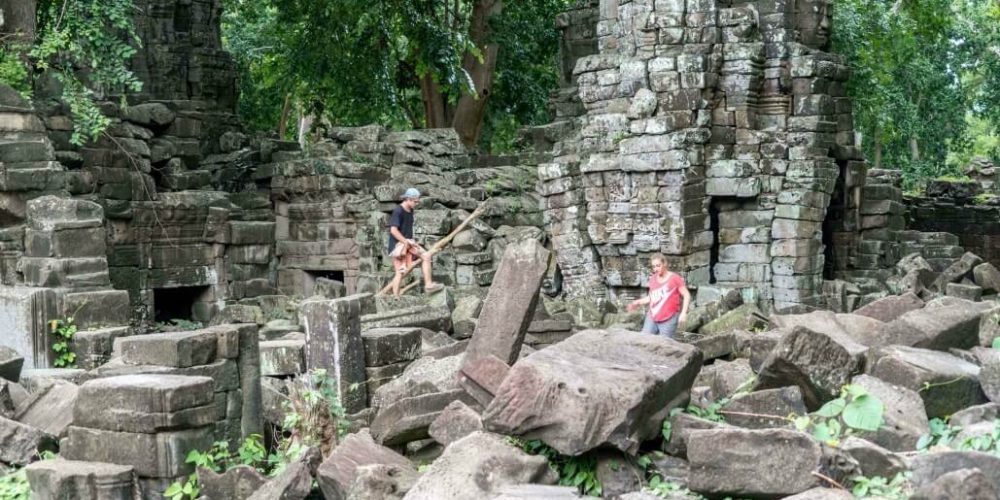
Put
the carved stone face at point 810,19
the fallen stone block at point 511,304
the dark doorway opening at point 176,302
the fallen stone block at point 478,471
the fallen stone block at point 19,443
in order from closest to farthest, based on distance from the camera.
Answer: the fallen stone block at point 478,471 < the fallen stone block at point 511,304 < the fallen stone block at point 19,443 < the carved stone face at point 810,19 < the dark doorway opening at point 176,302

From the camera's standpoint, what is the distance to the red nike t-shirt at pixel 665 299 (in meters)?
12.0

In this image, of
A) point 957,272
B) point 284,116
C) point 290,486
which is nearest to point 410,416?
point 290,486

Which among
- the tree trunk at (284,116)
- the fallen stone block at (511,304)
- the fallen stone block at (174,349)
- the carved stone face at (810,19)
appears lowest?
the fallen stone block at (174,349)

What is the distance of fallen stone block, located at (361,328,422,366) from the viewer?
10781 mm

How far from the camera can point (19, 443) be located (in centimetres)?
949

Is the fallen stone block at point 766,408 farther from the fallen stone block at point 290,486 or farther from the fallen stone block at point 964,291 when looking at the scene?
the fallen stone block at point 964,291

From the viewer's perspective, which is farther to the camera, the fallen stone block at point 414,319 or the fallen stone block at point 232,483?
the fallen stone block at point 414,319

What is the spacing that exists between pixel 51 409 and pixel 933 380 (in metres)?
6.07

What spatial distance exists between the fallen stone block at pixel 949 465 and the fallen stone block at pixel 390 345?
493 cm

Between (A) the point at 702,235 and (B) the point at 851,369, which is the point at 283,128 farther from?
(B) the point at 851,369

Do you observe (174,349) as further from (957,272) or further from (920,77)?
(920,77)

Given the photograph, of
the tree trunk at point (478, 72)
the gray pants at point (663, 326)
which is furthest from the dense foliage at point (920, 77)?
the gray pants at point (663, 326)

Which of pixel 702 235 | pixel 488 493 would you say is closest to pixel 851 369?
pixel 488 493

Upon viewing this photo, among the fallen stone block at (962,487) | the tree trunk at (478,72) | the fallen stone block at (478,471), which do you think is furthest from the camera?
the tree trunk at (478,72)
